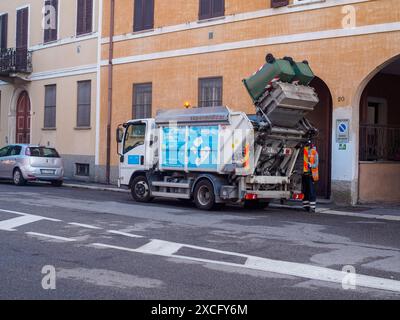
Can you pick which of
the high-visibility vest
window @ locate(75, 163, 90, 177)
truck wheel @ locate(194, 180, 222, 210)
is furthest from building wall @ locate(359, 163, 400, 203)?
window @ locate(75, 163, 90, 177)

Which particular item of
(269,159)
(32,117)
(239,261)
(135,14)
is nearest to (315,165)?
(269,159)

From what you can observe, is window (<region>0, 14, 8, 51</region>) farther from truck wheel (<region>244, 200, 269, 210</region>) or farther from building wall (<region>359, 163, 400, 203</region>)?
building wall (<region>359, 163, 400, 203</region>)

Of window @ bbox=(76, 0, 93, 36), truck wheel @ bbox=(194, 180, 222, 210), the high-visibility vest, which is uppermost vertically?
window @ bbox=(76, 0, 93, 36)

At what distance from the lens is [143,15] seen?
22.6m

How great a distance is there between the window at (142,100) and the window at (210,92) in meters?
2.69

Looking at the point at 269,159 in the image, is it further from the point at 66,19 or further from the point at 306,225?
the point at 66,19

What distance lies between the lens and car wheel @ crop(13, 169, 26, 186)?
21703 mm

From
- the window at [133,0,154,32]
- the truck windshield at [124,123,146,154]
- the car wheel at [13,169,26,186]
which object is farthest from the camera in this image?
the window at [133,0,154,32]

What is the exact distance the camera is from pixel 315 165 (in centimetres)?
1510

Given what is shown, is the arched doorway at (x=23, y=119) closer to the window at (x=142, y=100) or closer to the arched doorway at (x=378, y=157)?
the window at (x=142, y=100)

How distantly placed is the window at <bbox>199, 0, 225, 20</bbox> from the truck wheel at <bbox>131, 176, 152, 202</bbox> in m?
6.76

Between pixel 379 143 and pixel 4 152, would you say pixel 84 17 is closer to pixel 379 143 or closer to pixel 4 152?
pixel 4 152

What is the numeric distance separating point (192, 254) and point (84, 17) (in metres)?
Answer: 18.7
